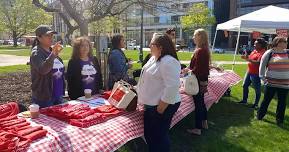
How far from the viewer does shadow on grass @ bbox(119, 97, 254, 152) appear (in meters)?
5.36

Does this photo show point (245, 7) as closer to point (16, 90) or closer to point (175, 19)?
point (175, 19)

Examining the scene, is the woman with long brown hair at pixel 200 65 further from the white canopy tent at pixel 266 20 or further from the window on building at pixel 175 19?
the window on building at pixel 175 19

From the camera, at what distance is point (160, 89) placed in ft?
12.2

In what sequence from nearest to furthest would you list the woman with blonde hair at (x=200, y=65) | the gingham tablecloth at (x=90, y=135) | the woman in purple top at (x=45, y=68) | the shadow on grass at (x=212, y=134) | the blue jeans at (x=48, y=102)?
the gingham tablecloth at (x=90, y=135) < the woman in purple top at (x=45, y=68) < the blue jeans at (x=48, y=102) < the shadow on grass at (x=212, y=134) < the woman with blonde hair at (x=200, y=65)

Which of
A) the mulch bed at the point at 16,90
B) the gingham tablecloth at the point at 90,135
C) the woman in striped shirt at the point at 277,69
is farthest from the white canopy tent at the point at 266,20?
the gingham tablecloth at the point at 90,135

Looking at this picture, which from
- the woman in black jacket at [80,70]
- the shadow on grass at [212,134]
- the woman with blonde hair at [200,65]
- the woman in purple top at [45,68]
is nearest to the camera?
the woman in purple top at [45,68]

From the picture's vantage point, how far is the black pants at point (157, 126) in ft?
12.6

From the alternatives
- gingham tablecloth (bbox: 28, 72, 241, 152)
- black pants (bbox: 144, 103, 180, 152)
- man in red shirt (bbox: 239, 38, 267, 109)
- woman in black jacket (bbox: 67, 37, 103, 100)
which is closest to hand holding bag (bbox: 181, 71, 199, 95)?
gingham tablecloth (bbox: 28, 72, 241, 152)

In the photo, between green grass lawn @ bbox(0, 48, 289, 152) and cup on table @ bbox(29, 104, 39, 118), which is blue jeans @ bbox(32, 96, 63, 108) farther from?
green grass lawn @ bbox(0, 48, 289, 152)

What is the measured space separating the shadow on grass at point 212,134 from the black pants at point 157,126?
1.20 metres

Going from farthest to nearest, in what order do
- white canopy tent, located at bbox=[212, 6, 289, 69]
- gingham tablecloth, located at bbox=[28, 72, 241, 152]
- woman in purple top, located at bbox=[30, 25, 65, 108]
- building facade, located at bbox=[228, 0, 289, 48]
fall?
1. building facade, located at bbox=[228, 0, 289, 48]
2. white canopy tent, located at bbox=[212, 6, 289, 69]
3. woman in purple top, located at bbox=[30, 25, 65, 108]
4. gingham tablecloth, located at bbox=[28, 72, 241, 152]

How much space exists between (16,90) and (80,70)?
5684 mm

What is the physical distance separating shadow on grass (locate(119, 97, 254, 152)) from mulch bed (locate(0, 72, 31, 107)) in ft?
12.3

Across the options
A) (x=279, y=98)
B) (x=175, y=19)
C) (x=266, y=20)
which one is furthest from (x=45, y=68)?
(x=175, y=19)
